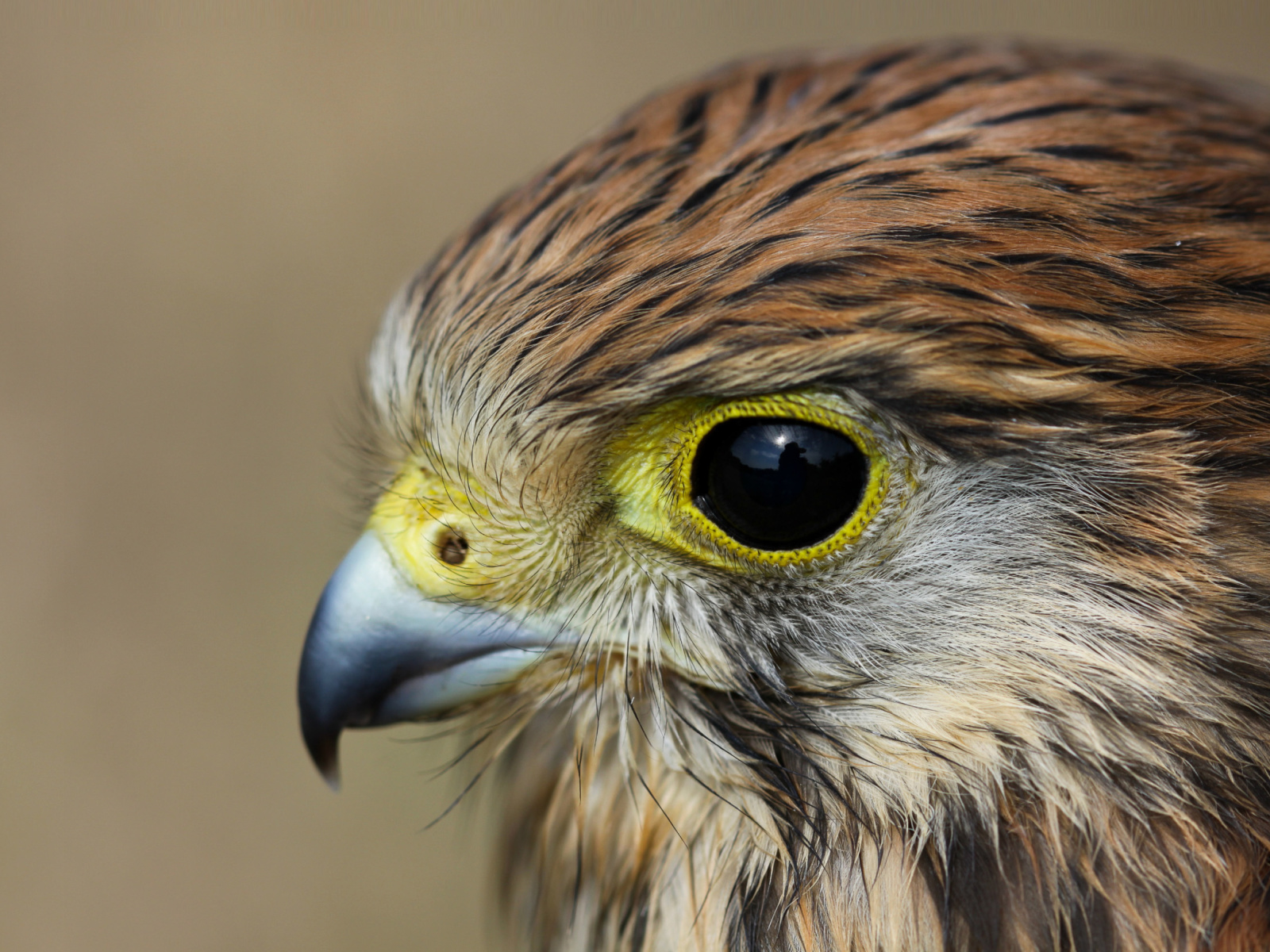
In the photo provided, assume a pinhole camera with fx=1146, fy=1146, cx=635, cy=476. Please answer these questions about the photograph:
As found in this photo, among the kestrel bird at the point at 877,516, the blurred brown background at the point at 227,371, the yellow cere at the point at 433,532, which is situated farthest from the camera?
the blurred brown background at the point at 227,371

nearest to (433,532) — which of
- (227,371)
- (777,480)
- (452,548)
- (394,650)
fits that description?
(452,548)

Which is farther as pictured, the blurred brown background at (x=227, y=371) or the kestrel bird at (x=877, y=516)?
the blurred brown background at (x=227, y=371)

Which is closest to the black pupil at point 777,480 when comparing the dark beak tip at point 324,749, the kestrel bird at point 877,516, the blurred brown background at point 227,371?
the kestrel bird at point 877,516

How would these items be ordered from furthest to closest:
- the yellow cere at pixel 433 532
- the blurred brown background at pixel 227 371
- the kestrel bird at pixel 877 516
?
the blurred brown background at pixel 227 371 < the yellow cere at pixel 433 532 < the kestrel bird at pixel 877 516

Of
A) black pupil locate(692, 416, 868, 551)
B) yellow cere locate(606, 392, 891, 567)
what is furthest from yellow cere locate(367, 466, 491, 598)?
black pupil locate(692, 416, 868, 551)

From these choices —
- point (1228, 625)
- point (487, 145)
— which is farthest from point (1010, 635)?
point (487, 145)

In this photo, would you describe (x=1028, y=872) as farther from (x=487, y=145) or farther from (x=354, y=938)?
(x=487, y=145)

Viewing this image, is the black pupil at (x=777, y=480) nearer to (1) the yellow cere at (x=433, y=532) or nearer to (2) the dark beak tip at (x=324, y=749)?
(1) the yellow cere at (x=433, y=532)

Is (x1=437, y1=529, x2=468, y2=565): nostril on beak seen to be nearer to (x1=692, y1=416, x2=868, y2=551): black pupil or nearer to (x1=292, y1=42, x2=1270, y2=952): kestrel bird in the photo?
(x1=292, y1=42, x2=1270, y2=952): kestrel bird
